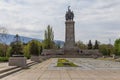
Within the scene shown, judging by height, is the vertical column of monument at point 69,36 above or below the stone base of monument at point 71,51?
above

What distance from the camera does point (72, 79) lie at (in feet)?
53.5

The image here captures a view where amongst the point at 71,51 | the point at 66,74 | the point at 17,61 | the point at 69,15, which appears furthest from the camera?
the point at 69,15

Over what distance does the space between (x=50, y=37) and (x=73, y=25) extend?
10901 millimetres

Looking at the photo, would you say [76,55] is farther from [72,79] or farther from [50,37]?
[72,79]

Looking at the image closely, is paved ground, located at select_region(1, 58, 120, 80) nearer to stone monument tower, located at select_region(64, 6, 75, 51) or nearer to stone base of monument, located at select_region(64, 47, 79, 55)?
stone base of monument, located at select_region(64, 47, 79, 55)

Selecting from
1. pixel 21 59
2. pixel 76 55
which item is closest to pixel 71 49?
pixel 76 55

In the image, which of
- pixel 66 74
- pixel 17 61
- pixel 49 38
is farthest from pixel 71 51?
pixel 66 74

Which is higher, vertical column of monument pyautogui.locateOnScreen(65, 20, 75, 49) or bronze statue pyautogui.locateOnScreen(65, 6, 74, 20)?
bronze statue pyautogui.locateOnScreen(65, 6, 74, 20)

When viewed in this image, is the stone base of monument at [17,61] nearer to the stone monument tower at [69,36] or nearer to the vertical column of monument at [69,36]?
the stone monument tower at [69,36]

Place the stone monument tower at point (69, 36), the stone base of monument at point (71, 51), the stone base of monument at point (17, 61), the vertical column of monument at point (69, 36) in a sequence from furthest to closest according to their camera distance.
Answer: the vertical column of monument at point (69, 36), the stone monument tower at point (69, 36), the stone base of monument at point (71, 51), the stone base of monument at point (17, 61)

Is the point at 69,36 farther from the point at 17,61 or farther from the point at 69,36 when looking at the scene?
the point at 17,61

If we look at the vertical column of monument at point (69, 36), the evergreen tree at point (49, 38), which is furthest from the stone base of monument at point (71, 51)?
the evergreen tree at point (49, 38)

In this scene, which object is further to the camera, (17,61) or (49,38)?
(49,38)

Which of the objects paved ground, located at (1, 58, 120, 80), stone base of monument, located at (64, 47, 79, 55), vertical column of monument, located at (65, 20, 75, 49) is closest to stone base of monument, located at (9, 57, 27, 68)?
paved ground, located at (1, 58, 120, 80)
